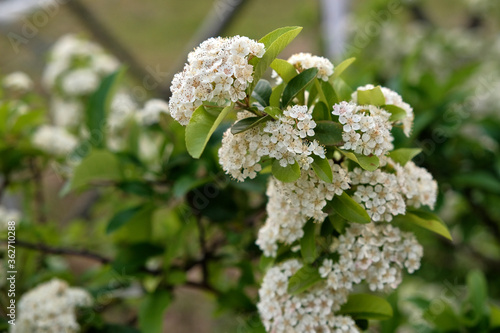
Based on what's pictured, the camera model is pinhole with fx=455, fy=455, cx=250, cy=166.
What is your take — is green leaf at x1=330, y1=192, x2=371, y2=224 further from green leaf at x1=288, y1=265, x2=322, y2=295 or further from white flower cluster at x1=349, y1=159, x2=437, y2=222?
green leaf at x1=288, y1=265, x2=322, y2=295

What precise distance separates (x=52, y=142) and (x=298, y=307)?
1.29 m

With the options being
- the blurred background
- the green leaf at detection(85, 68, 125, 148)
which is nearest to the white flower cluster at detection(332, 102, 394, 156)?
the blurred background

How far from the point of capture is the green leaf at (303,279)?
2.80 feet

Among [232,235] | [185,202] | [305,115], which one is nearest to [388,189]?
[305,115]

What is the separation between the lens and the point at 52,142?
1756 millimetres

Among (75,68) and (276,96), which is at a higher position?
(276,96)

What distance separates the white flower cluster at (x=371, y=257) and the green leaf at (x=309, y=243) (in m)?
0.03

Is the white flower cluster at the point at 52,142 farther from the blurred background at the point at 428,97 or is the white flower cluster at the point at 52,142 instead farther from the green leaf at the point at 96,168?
the blurred background at the point at 428,97

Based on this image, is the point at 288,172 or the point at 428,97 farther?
the point at 428,97

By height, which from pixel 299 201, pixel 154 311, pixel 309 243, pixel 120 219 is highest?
pixel 299 201

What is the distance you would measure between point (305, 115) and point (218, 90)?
15 cm

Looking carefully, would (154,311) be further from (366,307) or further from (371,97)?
(371,97)

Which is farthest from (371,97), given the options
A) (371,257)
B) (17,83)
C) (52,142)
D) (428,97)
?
(17,83)

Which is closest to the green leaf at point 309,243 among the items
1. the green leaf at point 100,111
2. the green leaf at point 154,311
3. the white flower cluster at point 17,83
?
the green leaf at point 154,311
